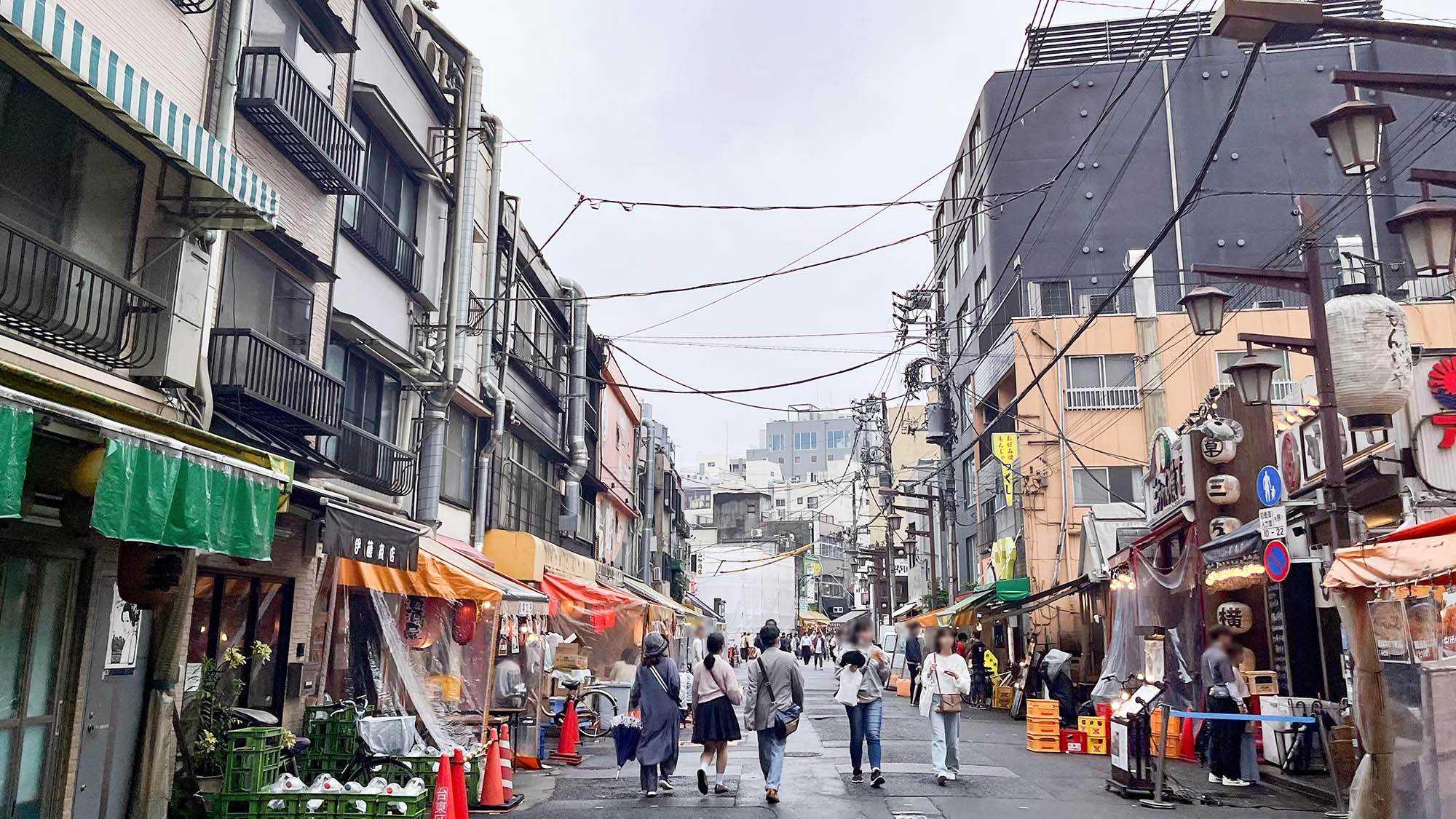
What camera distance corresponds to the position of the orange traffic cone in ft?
53.7

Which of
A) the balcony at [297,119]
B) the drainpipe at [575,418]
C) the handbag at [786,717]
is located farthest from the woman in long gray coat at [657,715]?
the drainpipe at [575,418]

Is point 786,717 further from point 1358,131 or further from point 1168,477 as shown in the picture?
point 1168,477

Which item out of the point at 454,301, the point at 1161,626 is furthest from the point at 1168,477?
the point at 454,301

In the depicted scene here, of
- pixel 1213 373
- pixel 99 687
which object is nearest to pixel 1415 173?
pixel 99 687

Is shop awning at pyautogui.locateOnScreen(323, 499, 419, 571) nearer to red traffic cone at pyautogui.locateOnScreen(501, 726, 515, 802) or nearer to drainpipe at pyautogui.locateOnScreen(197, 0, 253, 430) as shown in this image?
drainpipe at pyautogui.locateOnScreen(197, 0, 253, 430)

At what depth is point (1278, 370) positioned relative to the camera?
102ft

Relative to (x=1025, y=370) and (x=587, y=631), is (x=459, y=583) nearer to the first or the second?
(x=587, y=631)

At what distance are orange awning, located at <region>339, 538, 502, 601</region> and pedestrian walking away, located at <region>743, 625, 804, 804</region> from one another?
3440mm

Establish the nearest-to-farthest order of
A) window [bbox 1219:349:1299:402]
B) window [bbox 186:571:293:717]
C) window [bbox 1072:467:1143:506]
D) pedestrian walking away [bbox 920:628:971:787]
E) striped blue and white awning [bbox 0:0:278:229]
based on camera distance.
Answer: striped blue and white awning [bbox 0:0:278:229] → window [bbox 186:571:293:717] → pedestrian walking away [bbox 920:628:971:787] → window [bbox 1219:349:1299:402] → window [bbox 1072:467:1143:506]

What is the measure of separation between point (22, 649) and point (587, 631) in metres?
17.8

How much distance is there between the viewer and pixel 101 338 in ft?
30.5

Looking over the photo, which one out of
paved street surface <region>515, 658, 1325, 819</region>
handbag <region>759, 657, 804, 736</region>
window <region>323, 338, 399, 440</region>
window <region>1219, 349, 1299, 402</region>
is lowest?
paved street surface <region>515, 658, 1325, 819</region>

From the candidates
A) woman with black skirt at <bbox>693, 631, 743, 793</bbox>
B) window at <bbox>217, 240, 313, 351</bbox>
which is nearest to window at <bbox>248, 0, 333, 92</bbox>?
window at <bbox>217, 240, 313, 351</bbox>

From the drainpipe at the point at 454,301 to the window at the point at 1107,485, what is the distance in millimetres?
22767
